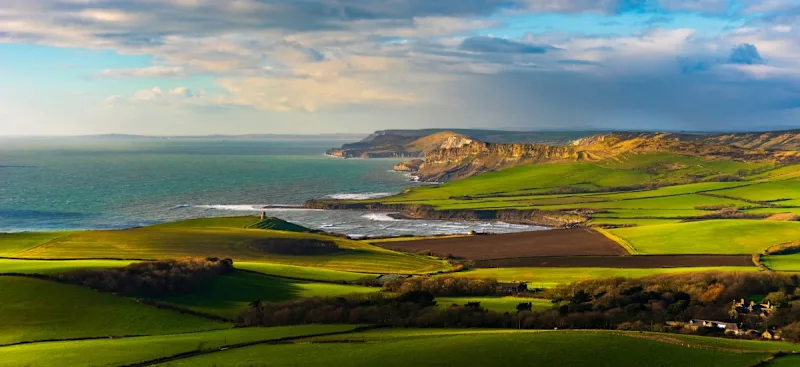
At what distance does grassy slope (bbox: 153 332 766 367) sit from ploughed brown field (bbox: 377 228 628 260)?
61.4m

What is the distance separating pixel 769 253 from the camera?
94.5 meters

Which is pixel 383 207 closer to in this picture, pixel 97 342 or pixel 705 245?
pixel 705 245

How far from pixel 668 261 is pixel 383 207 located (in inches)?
3837

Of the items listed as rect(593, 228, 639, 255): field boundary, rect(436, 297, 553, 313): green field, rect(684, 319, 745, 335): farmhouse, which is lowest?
rect(593, 228, 639, 255): field boundary

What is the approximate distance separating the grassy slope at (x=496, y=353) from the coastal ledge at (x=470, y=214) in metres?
109

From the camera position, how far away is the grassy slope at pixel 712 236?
330 ft

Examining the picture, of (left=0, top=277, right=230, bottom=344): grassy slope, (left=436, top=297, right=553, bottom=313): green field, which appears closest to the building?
(left=436, top=297, right=553, bottom=313): green field

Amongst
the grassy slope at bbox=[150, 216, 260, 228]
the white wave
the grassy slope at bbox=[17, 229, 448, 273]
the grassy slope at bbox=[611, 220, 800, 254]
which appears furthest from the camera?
the white wave

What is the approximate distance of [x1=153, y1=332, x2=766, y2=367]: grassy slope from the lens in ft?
117

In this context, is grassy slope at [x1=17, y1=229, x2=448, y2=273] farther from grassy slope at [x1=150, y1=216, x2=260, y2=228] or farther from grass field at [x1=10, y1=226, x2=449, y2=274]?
grassy slope at [x1=150, y1=216, x2=260, y2=228]

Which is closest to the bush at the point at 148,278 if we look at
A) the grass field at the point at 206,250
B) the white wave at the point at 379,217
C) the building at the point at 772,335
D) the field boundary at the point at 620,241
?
the grass field at the point at 206,250

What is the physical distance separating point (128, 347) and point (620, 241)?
86299mm

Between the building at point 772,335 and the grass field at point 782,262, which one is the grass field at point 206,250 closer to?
the grass field at point 782,262

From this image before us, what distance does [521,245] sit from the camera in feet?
366
